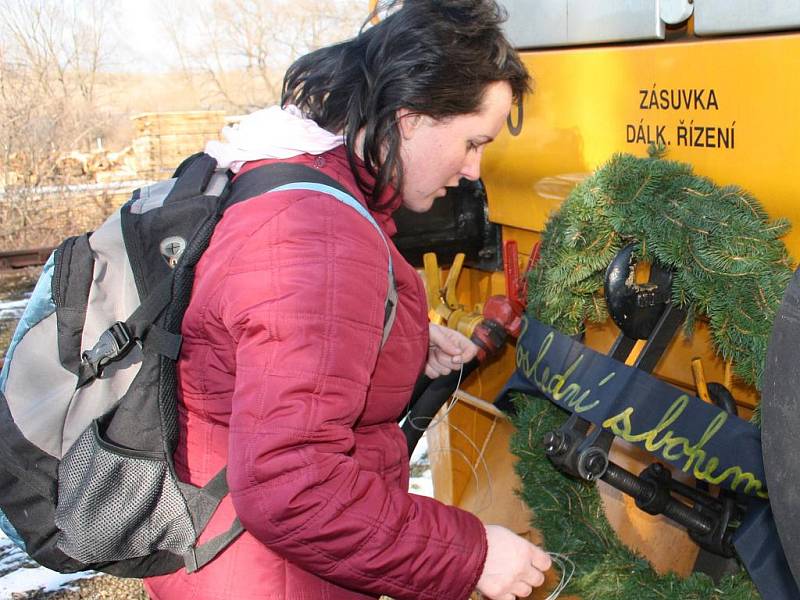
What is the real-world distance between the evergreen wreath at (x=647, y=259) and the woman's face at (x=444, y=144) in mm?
521

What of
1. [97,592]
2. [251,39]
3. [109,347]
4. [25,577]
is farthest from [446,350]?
[251,39]

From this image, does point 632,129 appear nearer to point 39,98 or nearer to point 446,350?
point 446,350

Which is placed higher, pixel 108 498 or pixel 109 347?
pixel 109 347

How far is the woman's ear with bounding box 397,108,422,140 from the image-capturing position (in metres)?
1.68

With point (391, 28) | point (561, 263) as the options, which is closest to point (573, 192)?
point (561, 263)

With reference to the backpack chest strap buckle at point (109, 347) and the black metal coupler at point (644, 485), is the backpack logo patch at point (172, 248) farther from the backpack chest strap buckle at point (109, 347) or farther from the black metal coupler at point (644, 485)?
the black metal coupler at point (644, 485)

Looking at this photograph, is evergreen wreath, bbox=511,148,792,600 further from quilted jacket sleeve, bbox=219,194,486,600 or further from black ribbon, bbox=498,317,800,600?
quilted jacket sleeve, bbox=219,194,486,600

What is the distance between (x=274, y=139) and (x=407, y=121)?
0.24 meters

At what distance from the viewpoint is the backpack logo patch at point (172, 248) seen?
1.63m

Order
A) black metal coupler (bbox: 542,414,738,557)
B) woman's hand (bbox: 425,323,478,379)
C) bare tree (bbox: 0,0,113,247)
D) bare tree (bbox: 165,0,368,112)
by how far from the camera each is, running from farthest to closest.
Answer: bare tree (bbox: 165,0,368,112), bare tree (bbox: 0,0,113,247), woman's hand (bbox: 425,323,478,379), black metal coupler (bbox: 542,414,738,557)

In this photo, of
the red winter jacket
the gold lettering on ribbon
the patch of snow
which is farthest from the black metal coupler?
the patch of snow

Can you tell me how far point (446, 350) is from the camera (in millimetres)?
2496

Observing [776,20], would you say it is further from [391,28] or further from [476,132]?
[391,28]

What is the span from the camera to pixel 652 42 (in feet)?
7.23
